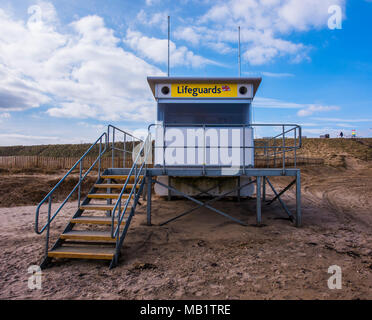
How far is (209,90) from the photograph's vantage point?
7.46m

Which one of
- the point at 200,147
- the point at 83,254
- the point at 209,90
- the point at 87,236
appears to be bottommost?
the point at 83,254

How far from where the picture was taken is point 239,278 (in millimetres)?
3855

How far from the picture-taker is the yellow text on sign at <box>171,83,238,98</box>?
24.4 feet

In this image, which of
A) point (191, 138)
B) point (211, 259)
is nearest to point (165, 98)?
point (191, 138)

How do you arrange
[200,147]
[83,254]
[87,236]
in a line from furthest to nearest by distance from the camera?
1. [200,147]
2. [87,236]
3. [83,254]

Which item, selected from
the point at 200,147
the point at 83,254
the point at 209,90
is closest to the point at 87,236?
the point at 83,254

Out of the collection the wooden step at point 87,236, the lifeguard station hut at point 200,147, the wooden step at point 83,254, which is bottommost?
the wooden step at point 83,254

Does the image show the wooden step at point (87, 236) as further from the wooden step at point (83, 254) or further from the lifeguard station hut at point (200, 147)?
the lifeguard station hut at point (200, 147)

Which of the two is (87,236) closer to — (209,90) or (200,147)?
(200,147)

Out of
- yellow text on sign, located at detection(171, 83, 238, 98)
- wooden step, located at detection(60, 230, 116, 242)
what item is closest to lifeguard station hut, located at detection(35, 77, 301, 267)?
yellow text on sign, located at detection(171, 83, 238, 98)

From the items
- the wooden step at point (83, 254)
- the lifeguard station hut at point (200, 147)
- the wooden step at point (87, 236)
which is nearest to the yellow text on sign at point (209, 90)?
the lifeguard station hut at point (200, 147)

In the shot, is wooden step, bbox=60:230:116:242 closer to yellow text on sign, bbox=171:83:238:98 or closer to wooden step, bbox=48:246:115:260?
wooden step, bbox=48:246:115:260

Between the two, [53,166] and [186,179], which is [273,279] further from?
[53,166]

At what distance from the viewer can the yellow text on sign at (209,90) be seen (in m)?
7.45
